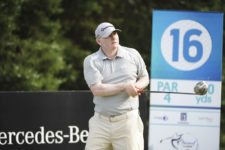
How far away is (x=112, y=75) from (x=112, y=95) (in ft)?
0.58

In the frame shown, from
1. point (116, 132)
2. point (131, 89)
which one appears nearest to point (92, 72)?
point (131, 89)

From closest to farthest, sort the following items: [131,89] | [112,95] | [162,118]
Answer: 1. [131,89]
2. [112,95]
3. [162,118]

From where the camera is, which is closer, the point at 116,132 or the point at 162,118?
the point at 116,132

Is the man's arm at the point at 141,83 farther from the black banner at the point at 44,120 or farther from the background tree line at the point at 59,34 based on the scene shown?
the background tree line at the point at 59,34

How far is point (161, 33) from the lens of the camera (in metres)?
7.62

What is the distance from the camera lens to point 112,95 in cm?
646

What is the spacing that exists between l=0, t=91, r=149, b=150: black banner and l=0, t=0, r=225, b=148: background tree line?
3.02 m

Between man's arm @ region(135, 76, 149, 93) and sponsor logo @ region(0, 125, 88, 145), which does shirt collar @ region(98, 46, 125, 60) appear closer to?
man's arm @ region(135, 76, 149, 93)

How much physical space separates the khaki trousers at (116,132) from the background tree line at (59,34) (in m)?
4.27

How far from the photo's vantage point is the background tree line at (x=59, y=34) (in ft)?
35.7

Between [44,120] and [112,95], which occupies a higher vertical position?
[112,95]

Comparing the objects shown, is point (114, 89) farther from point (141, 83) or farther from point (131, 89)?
point (141, 83)

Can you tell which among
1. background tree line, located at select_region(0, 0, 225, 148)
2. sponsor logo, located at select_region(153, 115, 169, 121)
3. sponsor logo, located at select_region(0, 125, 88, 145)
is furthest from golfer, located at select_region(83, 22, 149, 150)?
background tree line, located at select_region(0, 0, 225, 148)

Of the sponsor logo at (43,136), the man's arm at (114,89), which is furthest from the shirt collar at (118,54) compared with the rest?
the sponsor logo at (43,136)
